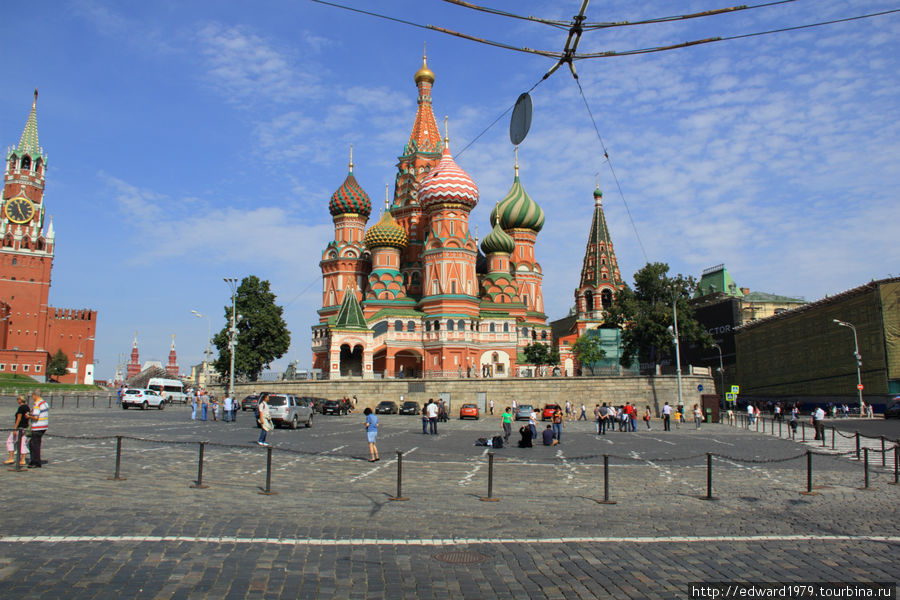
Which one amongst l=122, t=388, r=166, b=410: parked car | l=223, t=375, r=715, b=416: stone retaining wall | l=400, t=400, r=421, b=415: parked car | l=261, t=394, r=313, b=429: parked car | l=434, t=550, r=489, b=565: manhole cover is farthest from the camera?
l=223, t=375, r=715, b=416: stone retaining wall

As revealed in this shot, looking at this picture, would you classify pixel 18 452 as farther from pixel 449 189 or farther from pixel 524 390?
pixel 449 189

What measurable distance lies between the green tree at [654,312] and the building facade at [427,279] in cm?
1079

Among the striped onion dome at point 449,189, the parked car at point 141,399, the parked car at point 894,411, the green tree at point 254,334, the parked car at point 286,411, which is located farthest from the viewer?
the striped onion dome at point 449,189

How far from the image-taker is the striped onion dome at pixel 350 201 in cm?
6594

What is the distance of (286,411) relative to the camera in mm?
28656

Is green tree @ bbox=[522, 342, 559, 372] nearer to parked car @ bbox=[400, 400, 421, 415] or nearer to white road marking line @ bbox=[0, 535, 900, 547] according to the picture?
parked car @ bbox=[400, 400, 421, 415]

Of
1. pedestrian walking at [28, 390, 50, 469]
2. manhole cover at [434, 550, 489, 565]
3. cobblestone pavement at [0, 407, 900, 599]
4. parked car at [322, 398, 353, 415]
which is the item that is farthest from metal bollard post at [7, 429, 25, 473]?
parked car at [322, 398, 353, 415]

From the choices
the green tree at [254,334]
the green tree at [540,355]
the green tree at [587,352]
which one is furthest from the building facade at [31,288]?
the green tree at [587,352]

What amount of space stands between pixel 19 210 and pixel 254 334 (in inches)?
2074

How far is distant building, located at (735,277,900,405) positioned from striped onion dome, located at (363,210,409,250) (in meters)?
36.1

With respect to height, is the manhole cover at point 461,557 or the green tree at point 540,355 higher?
the green tree at point 540,355

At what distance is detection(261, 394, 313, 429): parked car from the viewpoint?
94.0ft

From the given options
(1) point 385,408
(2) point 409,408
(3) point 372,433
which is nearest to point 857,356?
(2) point 409,408

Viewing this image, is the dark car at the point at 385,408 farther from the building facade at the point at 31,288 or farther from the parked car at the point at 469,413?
the building facade at the point at 31,288
